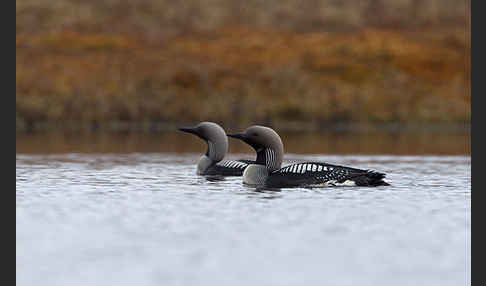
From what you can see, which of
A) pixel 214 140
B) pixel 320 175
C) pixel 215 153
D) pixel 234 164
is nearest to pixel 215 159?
pixel 215 153

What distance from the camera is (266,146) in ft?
45.2

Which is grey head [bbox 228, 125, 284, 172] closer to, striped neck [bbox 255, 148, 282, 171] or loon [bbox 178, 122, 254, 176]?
striped neck [bbox 255, 148, 282, 171]

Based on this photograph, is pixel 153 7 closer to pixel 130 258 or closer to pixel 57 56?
pixel 57 56

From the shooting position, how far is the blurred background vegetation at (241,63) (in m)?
55.9

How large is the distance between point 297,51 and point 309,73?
6.38m

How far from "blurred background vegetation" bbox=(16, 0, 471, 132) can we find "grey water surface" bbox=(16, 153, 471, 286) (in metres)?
31.1

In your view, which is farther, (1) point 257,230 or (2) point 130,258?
(1) point 257,230

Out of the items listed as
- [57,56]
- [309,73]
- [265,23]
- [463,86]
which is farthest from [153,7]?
[463,86]

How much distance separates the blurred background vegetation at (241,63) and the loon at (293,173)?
30085 mm

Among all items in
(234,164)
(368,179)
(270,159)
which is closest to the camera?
(368,179)

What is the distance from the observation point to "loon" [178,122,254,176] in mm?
15609

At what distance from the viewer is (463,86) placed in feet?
215

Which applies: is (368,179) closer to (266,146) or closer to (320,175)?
(320,175)

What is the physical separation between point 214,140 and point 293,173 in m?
3.59
